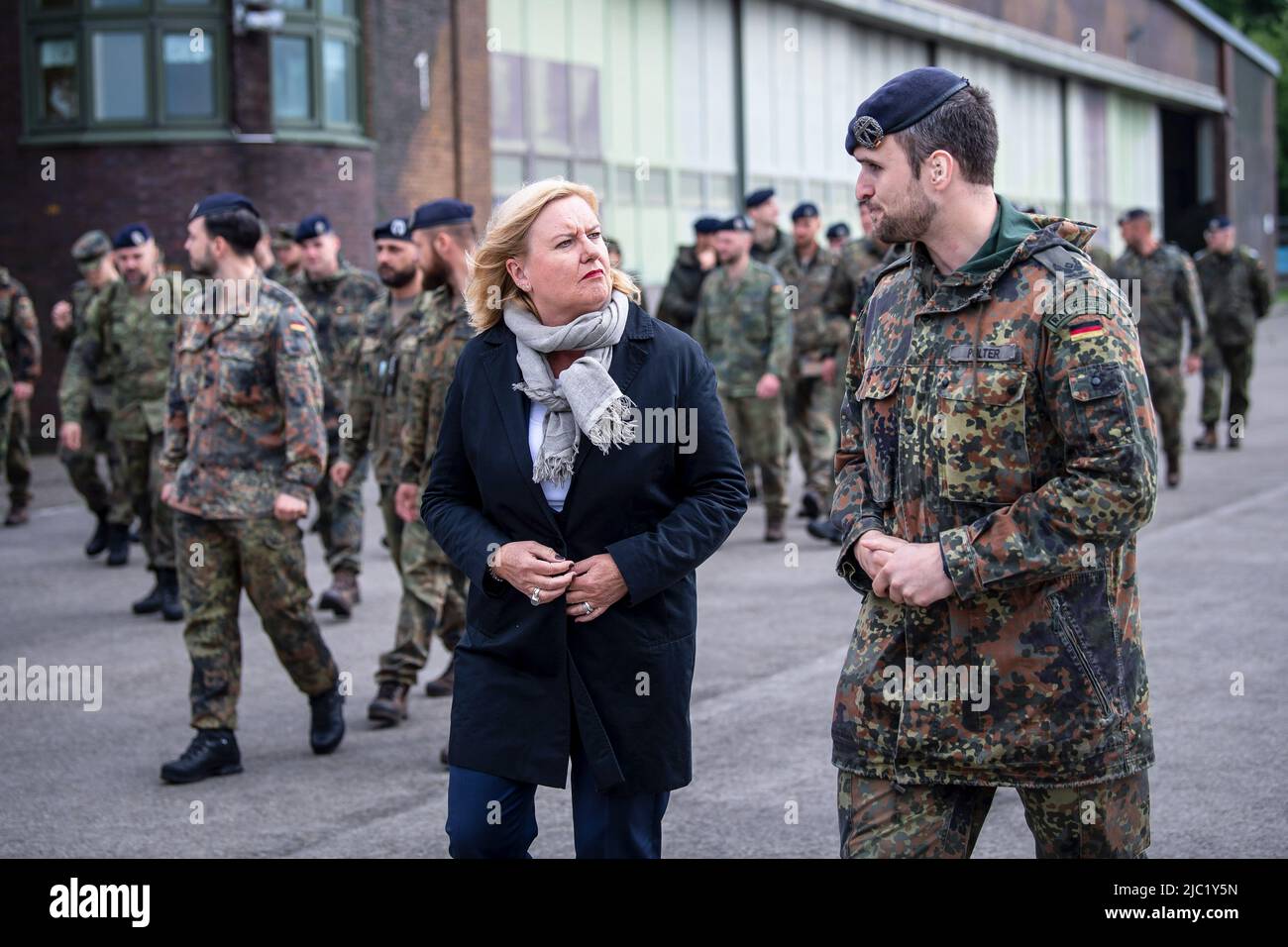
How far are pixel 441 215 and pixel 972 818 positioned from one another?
14.2 feet

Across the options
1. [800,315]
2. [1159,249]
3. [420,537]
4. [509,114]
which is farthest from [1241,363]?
[420,537]

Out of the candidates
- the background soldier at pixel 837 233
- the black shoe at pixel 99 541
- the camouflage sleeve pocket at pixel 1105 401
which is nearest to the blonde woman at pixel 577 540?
the camouflage sleeve pocket at pixel 1105 401

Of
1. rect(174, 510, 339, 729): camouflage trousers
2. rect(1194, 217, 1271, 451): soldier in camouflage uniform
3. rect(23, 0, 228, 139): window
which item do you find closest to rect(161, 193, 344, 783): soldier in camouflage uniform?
rect(174, 510, 339, 729): camouflage trousers

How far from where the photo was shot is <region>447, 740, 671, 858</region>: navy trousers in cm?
381

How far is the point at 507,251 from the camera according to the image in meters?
3.97

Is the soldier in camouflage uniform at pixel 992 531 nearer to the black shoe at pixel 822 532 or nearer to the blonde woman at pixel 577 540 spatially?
the blonde woman at pixel 577 540

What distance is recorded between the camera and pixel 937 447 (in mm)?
3301

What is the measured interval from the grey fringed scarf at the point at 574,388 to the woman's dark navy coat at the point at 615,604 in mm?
36

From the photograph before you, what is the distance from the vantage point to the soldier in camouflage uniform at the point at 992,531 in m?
3.16

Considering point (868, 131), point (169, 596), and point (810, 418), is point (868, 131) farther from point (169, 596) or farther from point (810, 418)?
point (810, 418)

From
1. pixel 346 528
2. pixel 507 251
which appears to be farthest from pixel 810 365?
pixel 507 251

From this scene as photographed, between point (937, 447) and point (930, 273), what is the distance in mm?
375

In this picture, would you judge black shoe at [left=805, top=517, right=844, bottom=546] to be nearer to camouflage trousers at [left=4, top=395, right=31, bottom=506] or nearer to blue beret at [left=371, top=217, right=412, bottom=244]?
blue beret at [left=371, top=217, right=412, bottom=244]

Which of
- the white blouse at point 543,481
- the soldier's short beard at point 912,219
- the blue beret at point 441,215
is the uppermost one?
the blue beret at point 441,215
